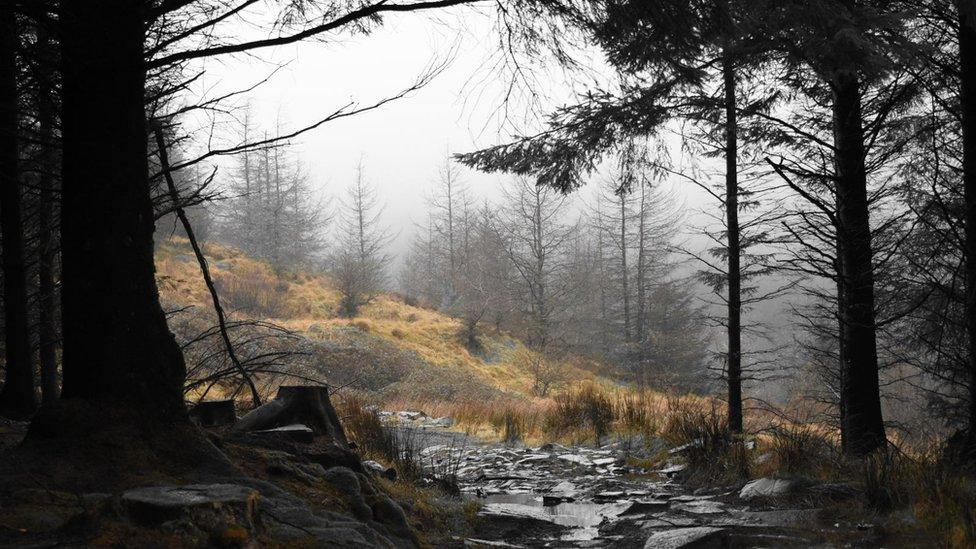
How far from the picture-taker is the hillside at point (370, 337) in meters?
20.1

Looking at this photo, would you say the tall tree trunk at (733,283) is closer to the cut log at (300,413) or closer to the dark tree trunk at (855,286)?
the dark tree trunk at (855,286)

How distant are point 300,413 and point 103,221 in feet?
6.58

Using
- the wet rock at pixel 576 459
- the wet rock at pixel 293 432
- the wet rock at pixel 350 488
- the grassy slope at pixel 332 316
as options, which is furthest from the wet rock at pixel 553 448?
the grassy slope at pixel 332 316

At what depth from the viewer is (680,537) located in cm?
349

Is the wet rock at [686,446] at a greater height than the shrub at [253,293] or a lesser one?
lesser

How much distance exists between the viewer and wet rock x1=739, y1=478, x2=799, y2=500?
4516 millimetres

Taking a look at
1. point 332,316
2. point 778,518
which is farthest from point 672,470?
point 332,316

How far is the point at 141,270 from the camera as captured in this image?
97.5 inches

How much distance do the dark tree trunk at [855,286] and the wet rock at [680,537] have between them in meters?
2.69

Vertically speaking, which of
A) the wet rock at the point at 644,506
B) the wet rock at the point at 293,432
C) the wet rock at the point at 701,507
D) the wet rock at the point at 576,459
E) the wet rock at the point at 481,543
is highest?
the wet rock at the point at 293,432

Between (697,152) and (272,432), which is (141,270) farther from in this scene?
(697,152)

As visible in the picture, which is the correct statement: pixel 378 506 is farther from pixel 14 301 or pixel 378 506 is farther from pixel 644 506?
pixel 14 301

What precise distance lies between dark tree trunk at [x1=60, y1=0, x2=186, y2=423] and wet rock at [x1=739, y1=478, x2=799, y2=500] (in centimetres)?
406

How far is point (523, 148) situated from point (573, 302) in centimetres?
2674
